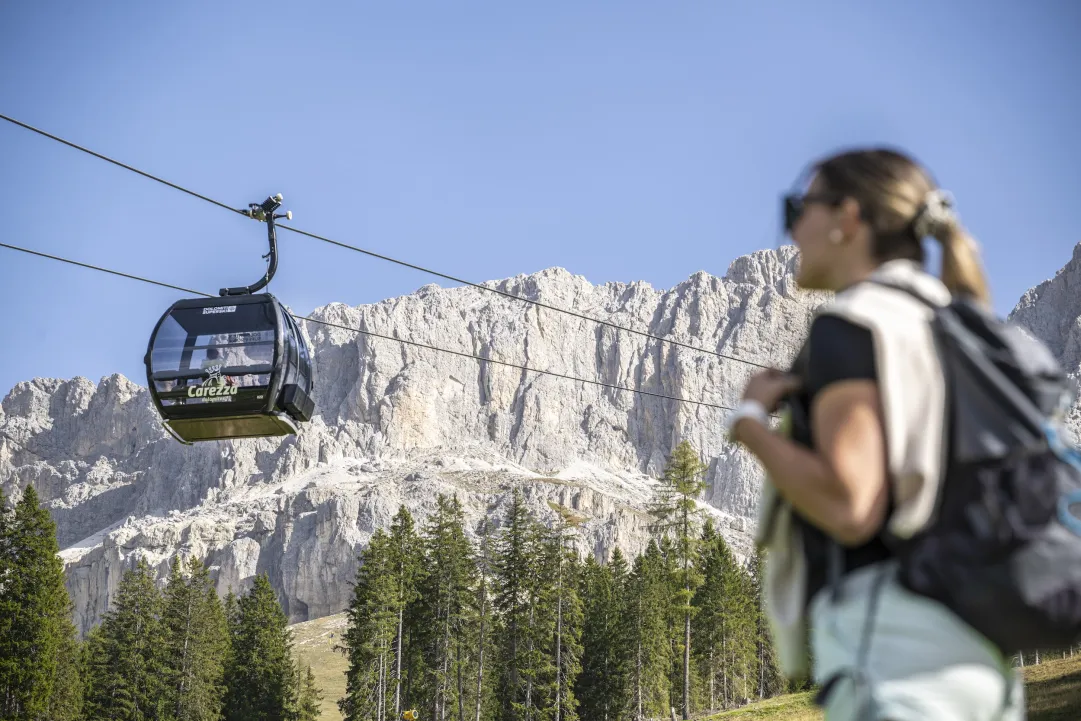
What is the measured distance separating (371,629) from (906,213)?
2262 inches

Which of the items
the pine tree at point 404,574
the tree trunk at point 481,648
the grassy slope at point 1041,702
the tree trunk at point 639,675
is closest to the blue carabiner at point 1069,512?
the grassy slope at point 1041,702

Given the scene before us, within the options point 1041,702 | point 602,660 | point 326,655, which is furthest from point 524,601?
point 326,655

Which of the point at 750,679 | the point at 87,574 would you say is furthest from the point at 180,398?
the point at 87,574

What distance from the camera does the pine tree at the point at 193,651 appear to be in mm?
61125

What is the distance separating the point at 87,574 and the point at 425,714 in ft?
422

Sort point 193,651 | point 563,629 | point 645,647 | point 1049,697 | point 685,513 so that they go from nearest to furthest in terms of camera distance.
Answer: point 1049,697 → point 685,513 → point 563,629 → point 645,647 → point 193,651

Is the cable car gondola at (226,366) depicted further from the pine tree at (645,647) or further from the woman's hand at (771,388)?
the pine tree at (645,647)

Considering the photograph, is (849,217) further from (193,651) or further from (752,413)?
(193,651)

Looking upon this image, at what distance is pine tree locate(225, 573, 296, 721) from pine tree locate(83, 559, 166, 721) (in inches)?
261

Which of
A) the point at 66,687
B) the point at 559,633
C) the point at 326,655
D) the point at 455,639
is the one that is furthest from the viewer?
the point at 326,655

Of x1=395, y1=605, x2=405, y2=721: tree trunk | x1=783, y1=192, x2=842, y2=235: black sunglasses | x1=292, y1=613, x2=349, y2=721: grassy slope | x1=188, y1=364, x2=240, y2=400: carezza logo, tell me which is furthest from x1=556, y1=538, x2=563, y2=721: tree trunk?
x1=783, y1=192, x2=842, y2=235: black sunglasses

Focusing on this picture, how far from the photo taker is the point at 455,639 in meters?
59.5

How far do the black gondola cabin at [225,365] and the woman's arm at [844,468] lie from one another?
10725 mm

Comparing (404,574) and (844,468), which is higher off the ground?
(404,574)
